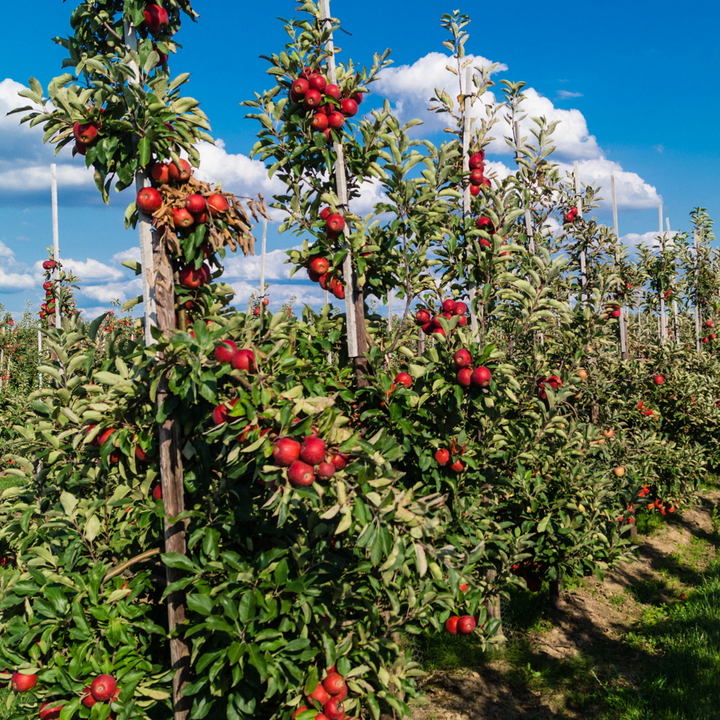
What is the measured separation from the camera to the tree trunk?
8.79ft

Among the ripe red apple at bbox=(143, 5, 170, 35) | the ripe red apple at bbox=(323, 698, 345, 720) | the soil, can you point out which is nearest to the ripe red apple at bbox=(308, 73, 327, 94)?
the ripe red apple at bbox=(143, 5, 170, 35)

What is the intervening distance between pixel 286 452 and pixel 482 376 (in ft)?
5.46

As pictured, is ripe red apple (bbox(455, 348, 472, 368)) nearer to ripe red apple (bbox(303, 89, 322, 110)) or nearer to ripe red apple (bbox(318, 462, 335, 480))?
ripe red apple (bbox(318, 462, 335, 480))

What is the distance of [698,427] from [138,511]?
903 centimetres

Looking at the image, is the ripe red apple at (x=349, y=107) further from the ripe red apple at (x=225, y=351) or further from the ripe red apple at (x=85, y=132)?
the ripe red apple at (x=225, y=351)

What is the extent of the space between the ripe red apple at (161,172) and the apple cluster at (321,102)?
4.48 ft

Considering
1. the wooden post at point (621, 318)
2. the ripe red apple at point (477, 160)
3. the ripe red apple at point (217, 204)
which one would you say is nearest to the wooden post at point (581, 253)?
the wooden post at point (621, 318)

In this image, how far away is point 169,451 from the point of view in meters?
2.75

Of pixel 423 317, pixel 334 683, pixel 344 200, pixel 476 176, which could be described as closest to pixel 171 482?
pixel 334 683

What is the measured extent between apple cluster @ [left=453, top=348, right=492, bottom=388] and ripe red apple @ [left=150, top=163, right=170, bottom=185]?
2.06 m

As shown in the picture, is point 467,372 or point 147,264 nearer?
point 147,264

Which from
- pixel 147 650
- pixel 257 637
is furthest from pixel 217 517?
pixel 147 650

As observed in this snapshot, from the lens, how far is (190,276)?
114 inches

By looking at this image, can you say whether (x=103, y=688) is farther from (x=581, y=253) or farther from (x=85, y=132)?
(x=581, y=253)
